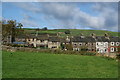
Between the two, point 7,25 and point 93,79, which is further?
point 7,25

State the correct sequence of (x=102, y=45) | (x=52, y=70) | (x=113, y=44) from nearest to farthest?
(x=52, y=70) < (x=102, y=45) < (x=113, y=44)

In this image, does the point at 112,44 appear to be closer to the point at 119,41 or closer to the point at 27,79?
the point at 119,41

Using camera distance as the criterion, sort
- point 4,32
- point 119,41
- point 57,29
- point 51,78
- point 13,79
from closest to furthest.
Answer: point 13,79 → point 51,78 → point 4,32 → point 119,41 → point 57,29

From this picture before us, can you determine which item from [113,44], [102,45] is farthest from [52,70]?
[113,44]

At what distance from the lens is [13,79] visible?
1216 centimetres

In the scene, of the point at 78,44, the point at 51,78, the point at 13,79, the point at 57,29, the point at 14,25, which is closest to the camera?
the point at 13,79

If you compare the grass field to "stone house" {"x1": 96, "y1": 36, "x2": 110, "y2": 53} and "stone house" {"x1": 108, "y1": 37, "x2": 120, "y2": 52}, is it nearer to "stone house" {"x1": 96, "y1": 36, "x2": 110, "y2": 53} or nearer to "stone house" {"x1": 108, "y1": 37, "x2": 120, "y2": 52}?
"stone house" {"x1": 96, "y1": 36, "x2": 110, "y2": 53}

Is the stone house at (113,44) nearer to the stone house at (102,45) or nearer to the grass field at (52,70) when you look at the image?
the stone house at (102,45)

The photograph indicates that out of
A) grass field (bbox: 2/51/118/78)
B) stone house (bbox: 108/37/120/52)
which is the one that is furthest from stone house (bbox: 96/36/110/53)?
grass field (bbox: 2/51/118/78)

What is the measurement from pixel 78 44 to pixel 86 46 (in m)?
3.91

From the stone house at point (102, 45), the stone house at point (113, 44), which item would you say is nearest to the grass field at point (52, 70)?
the stone house at point (102, 45)

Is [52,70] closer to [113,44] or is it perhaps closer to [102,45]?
[102,45]

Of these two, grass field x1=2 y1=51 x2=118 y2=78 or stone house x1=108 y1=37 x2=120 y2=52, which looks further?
stone house x1=108 y1=37 x2=120 y2=52

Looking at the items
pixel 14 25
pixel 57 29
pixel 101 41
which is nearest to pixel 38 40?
pixel 14 25
